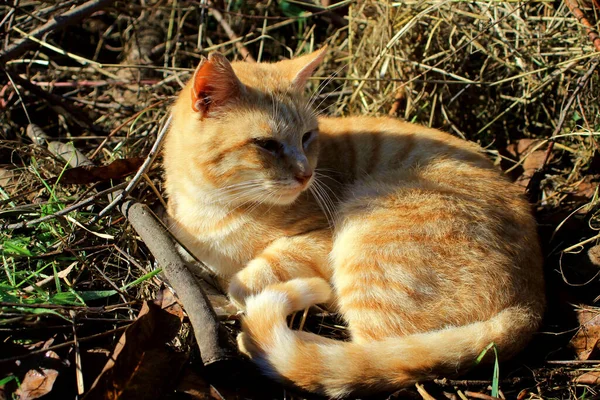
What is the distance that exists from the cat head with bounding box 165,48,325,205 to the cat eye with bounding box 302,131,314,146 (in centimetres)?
6

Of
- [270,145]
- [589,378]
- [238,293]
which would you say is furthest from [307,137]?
[589,378]

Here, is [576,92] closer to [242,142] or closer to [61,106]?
[242,142]

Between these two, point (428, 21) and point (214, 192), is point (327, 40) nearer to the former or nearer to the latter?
point (428, 21)

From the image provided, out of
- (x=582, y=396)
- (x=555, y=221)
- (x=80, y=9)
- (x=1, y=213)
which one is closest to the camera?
(x=582, y=396)

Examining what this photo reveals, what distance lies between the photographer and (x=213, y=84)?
2.78 meters

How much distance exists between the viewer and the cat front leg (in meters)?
2.98

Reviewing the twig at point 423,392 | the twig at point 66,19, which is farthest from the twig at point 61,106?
the twig at point 423,392

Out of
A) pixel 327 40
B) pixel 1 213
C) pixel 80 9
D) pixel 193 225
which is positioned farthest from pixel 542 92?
pixel 1 213

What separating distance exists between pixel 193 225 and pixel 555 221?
2.26 m

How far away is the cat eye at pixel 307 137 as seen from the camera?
313cm

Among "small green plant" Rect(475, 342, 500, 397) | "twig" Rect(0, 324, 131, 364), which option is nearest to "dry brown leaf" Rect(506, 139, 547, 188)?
"small green plant" Rect(475, 342, 500, 397)

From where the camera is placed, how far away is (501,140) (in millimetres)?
4441

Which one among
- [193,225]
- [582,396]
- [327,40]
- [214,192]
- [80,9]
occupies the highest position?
[80,9]

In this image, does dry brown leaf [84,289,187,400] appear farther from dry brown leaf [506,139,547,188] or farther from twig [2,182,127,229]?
dry brown leaf [506,139,547,188]
